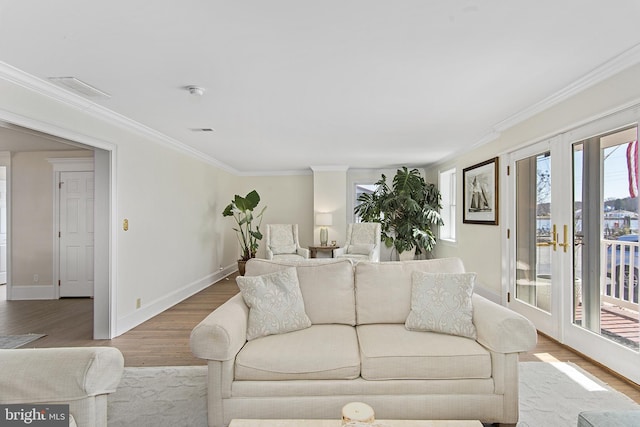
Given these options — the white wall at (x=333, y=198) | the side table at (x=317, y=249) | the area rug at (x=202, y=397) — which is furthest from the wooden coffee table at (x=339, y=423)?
the white wall at (x=333, y=198)

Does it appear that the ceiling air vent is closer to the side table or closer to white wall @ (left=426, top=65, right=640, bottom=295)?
white wall @ (left=426, top=65, right=640, bottom=295)

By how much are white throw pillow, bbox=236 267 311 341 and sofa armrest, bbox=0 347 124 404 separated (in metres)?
0.89

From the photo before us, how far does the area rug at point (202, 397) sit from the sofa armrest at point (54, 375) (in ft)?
3.02

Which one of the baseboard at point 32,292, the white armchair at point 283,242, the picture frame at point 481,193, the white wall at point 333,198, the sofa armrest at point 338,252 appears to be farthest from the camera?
the white wall at point 333,198

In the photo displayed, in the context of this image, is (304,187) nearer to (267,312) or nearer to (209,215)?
(209,215)

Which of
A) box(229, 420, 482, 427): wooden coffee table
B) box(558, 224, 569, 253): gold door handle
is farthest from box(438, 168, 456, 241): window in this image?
box(229, 420, 482, 427): wooden coffee table

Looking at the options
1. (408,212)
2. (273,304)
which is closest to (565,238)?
(273,304)

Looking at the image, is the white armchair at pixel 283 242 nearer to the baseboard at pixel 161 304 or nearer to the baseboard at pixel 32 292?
the baseboard at pixel 161 304

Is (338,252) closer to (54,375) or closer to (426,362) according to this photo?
(426,362)

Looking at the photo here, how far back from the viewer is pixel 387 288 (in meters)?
2.45

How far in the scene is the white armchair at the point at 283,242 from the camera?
6.26 metres

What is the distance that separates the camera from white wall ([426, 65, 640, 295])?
97.1 inches

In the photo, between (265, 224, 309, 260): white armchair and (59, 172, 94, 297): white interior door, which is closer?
(59, 172, 94, 297): white interior door

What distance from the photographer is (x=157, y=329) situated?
3.70 metres
